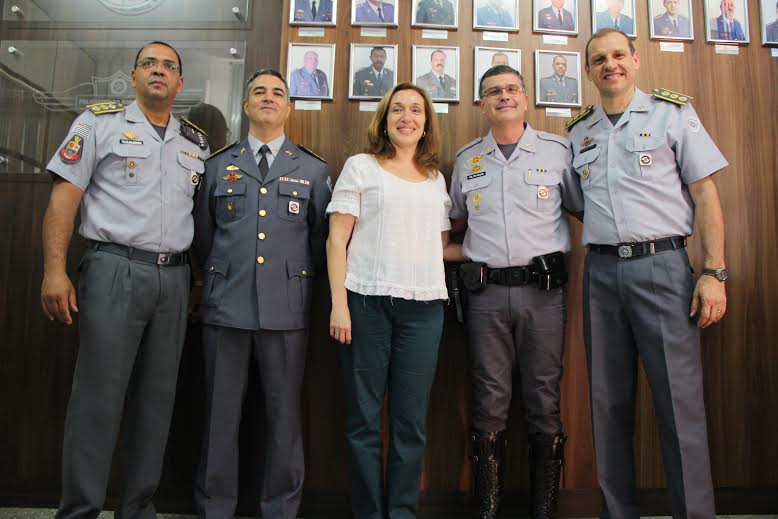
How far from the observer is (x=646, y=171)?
1867 mm

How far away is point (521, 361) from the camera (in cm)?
201

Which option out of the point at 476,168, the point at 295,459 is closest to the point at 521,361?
the point at 476,168

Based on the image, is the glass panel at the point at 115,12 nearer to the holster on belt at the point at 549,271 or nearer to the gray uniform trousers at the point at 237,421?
the gray uniform trousers at the point at 237,421

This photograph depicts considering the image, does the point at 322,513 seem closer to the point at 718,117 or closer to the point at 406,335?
the point at 406,335

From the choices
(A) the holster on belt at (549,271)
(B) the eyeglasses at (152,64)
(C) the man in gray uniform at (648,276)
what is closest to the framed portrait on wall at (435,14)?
(C) the man in gray uniform at (648,276)

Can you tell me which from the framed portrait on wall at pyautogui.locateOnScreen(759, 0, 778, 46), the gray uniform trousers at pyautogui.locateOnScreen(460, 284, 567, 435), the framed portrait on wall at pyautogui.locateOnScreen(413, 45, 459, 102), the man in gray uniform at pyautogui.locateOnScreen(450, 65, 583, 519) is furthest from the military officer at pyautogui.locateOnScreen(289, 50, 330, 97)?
the framed portrait on wall at pyautogui.locateOnScreen(759, 0, 778, 46)

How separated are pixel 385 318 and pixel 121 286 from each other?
1.00 m

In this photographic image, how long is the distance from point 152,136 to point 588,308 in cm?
191

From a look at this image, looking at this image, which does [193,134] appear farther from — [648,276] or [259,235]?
[648,276]

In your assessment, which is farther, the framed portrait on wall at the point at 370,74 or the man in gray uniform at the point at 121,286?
the framed portrait on wall at the point at 370,74

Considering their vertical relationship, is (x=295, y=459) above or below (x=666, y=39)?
below

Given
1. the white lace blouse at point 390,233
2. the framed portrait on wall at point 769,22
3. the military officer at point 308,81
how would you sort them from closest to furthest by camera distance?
1. the white lace blouse at point 390,233
2. the military officer at point 308,81
3. the framed portrait on wall at point 769,22

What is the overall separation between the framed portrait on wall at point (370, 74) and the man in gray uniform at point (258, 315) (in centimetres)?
55

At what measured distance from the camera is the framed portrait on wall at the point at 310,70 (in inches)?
95.7
